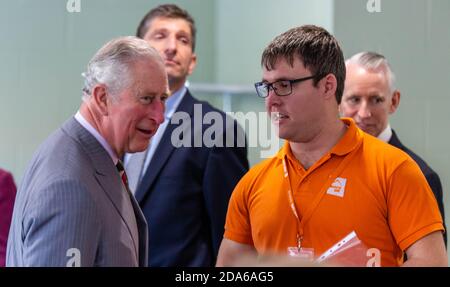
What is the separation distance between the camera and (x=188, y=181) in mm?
2535

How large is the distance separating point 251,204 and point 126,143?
36cm

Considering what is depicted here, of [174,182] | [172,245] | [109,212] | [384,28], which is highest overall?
[384,28]

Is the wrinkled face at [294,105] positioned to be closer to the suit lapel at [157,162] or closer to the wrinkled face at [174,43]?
the suit lapel at [157,162]

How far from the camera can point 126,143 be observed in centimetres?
189

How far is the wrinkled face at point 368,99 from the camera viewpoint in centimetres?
262

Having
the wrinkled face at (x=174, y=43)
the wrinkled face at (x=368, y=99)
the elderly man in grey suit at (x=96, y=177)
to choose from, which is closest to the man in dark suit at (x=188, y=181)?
the wrinkled face at (x=174, y=43)

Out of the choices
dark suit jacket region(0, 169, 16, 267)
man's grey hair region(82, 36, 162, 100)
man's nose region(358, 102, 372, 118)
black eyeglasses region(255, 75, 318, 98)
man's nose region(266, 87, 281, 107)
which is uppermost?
man's grey hair region(82, 36, 162, 100)

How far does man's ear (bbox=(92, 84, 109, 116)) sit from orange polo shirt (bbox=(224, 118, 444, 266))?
43 centimetres

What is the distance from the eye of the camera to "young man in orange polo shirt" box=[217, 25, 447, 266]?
1.80 m

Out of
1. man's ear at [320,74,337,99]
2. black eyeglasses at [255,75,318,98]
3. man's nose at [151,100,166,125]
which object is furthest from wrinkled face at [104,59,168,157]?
man's ear at [320,74,337,99]

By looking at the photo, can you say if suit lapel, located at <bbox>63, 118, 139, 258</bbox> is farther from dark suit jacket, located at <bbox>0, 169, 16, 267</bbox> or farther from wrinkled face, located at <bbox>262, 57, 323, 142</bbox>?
dark suit jacket, located at <bbox>0, 169, 16, 267</bbox>

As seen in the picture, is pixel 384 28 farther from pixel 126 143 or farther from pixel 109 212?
pixel 109 212

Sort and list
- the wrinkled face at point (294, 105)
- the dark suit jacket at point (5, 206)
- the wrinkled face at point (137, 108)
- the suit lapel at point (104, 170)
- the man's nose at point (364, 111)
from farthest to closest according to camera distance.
Answer: the dark suit jacket at point (5, 206), the man's nose at point (364, 111), the wrinkled face at point (294, 105), the wrinkled face at point (137, 108), the suit lapel at point (104, 170)
